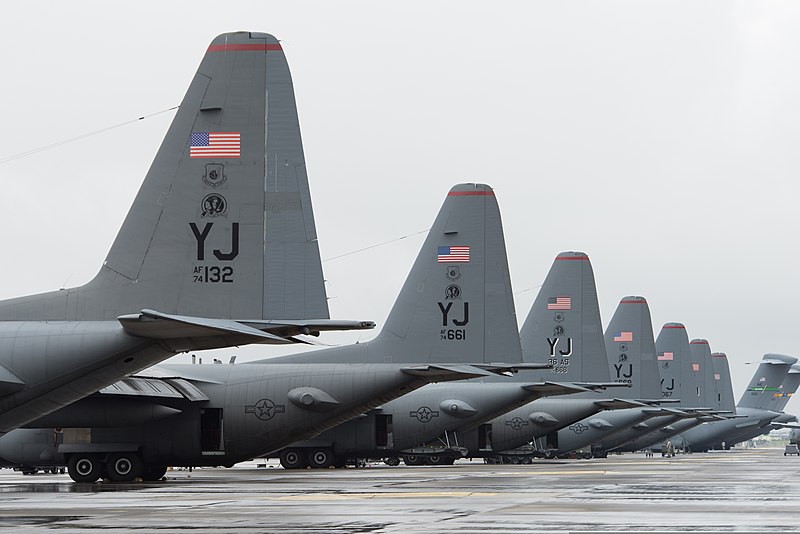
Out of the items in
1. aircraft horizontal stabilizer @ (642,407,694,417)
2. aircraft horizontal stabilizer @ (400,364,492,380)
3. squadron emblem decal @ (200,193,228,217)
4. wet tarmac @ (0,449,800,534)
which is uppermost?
squadron emblem decal @ (200,193,228,217)

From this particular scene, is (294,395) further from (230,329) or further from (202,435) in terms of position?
(230,329)

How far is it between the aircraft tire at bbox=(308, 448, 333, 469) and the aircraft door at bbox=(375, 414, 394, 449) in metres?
1.91

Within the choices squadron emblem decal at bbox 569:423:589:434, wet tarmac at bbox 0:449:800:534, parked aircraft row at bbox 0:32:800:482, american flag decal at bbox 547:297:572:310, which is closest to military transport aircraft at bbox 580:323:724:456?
parked aircraft row at bbox 0:32:800:482

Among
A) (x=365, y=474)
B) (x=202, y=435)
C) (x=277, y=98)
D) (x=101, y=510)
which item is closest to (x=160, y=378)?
(x=202, y=435)

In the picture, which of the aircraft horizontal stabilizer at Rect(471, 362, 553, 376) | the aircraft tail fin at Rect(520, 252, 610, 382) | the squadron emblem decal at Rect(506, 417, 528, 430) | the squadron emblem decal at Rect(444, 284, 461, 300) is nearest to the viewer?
the aircraft horizontal stabilizer at Rect(471, 362, 553, 376)

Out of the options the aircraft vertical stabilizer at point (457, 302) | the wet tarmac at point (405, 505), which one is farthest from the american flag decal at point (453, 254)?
the wet tarmac at point (405, 505)

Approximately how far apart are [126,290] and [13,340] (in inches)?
84.9

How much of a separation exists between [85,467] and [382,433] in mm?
12976

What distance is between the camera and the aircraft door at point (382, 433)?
4650 cm

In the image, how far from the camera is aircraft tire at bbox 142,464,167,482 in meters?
37.2

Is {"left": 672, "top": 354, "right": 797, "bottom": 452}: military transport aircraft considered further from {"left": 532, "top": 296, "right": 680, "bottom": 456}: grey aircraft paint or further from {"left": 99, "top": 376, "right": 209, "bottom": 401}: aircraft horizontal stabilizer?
{"left": 99, "top": 376, "right": 209, "bottom": 401}: aircraft horizontal stabilizer

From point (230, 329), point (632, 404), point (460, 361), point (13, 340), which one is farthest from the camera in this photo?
point (632, 404)

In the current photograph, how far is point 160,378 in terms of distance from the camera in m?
38.1

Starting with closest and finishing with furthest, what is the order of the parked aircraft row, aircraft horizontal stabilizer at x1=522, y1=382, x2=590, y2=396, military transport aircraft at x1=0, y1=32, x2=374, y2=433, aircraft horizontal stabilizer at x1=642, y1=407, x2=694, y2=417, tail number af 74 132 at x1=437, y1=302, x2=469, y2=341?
military transport aircraft at x1=0, y1=32, x2=374, y2=433
the parked aircraft row
tail number af 74 132 at x1=437, y1=302, x2=469, y2=341
aircraft horizontal stabilizer at x1=522, y1=382, x2=590, y2=396
aircraft horizontal stabilizer at x1=642, y1=407, x2=694, y2=417
